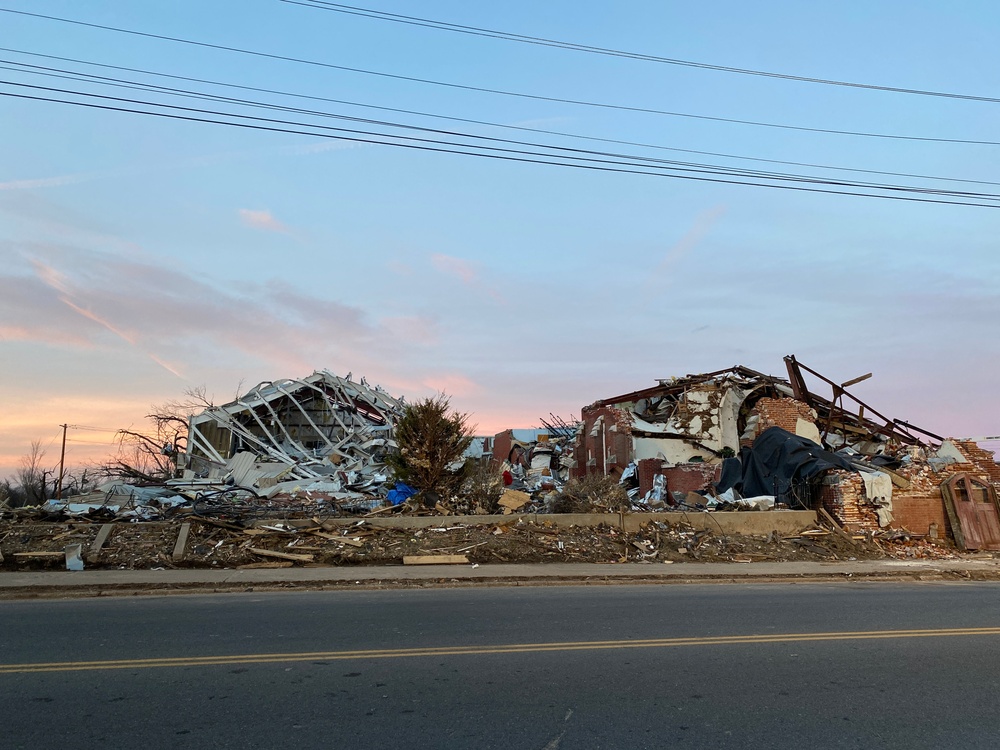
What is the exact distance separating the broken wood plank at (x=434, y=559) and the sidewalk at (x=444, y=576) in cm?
32

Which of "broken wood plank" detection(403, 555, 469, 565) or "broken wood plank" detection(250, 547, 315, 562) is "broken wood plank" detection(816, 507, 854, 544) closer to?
"broken wood plank" detection(403, 555, 469, 565)

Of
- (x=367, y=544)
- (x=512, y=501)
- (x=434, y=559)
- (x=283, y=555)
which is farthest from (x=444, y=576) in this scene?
(x=512, y=501)

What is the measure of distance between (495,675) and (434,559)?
8.08 m

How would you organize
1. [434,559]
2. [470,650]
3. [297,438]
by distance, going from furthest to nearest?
[297,438] → [434,559] → [470,650]

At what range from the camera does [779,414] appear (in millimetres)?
23188

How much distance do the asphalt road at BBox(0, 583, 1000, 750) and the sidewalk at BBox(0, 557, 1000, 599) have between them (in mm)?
1543

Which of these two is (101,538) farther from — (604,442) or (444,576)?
(604,442)

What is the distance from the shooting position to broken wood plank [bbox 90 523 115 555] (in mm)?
13473

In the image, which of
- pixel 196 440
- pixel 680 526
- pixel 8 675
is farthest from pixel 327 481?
pixel 8 675

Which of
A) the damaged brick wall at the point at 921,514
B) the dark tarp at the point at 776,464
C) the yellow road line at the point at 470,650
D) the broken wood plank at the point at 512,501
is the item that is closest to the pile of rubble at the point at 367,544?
the broken wood plank at the point at 512,501

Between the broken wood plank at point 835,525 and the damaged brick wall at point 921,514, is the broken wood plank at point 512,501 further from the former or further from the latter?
the damaged brick wall at point 921,514

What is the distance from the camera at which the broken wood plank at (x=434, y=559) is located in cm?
1388

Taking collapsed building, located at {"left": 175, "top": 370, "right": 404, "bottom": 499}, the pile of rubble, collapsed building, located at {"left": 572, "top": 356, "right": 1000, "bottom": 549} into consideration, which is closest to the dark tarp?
collapsed building, located at {"left": 572, "top": 356, "right": 1000, "bottom": 549}

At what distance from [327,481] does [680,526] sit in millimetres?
12239
